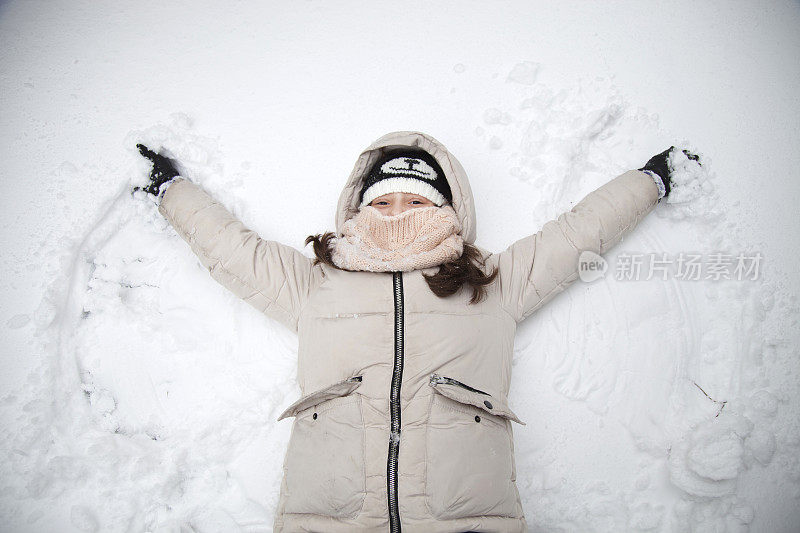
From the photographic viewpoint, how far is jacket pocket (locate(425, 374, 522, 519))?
1621 millimetres

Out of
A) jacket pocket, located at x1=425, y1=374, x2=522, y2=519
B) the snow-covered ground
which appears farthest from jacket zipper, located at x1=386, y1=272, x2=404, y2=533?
the snow-covered ground

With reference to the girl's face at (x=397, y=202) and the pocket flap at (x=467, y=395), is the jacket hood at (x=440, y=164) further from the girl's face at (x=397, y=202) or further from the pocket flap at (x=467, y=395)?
the pocket flap at (x=467, y=395)

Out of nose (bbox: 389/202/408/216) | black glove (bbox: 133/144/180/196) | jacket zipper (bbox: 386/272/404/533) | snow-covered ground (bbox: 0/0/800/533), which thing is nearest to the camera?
jacket zipper (bbox: 386/272/404/533)

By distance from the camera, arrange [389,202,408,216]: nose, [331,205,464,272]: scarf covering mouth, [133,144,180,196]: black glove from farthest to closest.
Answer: [133,144,180,196]: black glove, [389,202,408,216]: nose, [331,205,464,272]: scarf covering mouth

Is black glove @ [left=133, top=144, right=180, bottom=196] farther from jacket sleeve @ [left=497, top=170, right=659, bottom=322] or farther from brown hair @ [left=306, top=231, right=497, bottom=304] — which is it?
jacket sleeve @ [left=497, top=170, right=659, bottom=322]

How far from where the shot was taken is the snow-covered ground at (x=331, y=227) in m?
2.06

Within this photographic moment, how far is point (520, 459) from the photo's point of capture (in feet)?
6.95

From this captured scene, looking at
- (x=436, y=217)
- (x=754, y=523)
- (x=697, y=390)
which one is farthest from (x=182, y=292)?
(x=754, y=523)

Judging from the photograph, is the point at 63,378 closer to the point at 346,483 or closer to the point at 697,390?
the point at 346,483

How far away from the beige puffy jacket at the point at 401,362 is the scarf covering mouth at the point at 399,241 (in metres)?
0.06

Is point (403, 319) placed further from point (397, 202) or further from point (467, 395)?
point (397, 202)

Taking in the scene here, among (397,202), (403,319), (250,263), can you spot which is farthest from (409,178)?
(250,263)

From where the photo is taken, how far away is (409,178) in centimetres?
202

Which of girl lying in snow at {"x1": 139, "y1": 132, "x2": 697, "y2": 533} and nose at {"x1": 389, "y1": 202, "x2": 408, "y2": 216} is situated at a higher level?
nose at {"x1": 389, "y1": 202, "x2": 408, "y2": 216}
